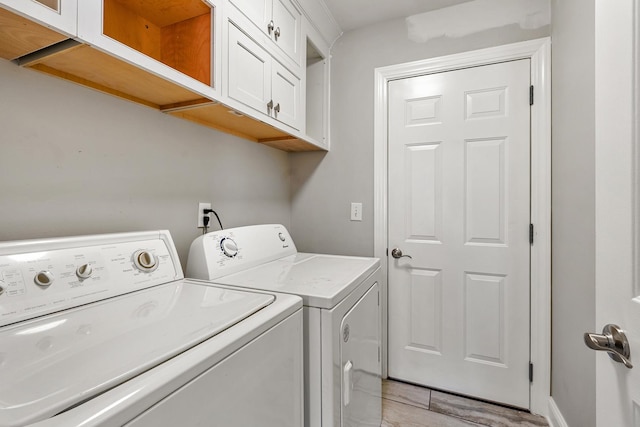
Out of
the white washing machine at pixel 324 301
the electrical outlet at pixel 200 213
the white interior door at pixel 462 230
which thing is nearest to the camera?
the white washing machine at pixel 324 301

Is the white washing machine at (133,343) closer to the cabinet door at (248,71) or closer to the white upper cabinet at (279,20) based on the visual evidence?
the cabinet door at (248,71)

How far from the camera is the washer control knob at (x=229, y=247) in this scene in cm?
127

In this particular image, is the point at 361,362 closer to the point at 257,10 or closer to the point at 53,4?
the point at 53,4

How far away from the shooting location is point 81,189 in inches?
39.7

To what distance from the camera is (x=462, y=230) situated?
1.87 m

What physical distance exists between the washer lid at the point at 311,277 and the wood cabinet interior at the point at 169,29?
2.58ft

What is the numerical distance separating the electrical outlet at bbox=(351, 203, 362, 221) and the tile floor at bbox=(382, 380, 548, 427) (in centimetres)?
115

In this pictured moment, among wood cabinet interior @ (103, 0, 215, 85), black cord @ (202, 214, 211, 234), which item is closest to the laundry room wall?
black cord @ (202, 214, 211, 234)

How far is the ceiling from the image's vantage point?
72.7 inches

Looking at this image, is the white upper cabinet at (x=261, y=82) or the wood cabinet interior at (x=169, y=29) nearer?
the wood cabinet interior at (x=169, y=29)

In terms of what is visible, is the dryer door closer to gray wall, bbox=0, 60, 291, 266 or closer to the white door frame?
gray wall, bbox=0, 60, 291, 266

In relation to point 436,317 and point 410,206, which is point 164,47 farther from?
point 436,317

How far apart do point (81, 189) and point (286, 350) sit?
88 centimetres

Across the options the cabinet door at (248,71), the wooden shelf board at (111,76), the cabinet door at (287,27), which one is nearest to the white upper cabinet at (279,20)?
the cabinet door at (287,27)
